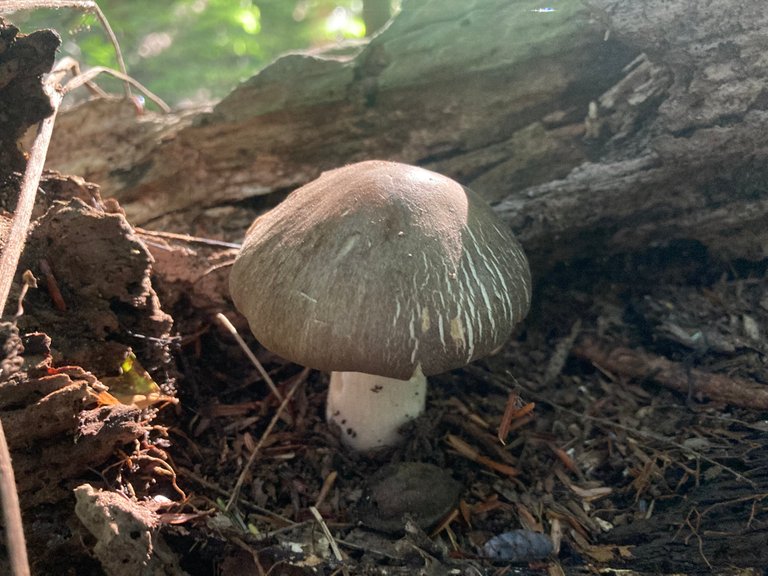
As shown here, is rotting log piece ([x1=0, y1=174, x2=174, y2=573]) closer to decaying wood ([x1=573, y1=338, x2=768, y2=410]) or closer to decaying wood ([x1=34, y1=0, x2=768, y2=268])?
decaying wood ([x1=34, y1=0, x2=768, y2=268])

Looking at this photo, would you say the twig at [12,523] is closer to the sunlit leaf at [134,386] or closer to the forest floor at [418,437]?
the forest floor at [418,437]

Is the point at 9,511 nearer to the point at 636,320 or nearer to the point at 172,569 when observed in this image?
the point at 172,569

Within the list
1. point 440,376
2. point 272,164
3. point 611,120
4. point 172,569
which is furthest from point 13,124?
point 611,120

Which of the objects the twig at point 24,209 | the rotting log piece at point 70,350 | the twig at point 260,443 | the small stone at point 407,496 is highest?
the twig at point 24,209

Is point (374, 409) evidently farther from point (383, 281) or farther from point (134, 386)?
point (134, 386)

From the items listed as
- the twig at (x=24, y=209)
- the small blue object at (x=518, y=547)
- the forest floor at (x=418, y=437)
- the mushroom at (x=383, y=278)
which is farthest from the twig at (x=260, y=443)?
the twig at (x=24, y=209)
